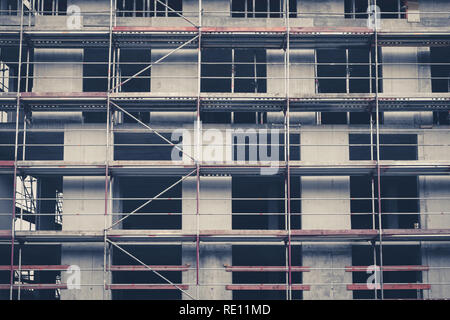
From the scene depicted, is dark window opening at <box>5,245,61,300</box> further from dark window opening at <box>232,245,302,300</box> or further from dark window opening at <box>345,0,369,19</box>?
dark window opening at <box>345,0,369,19</box>

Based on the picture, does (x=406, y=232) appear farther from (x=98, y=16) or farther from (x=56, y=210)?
(x=56, y=210)

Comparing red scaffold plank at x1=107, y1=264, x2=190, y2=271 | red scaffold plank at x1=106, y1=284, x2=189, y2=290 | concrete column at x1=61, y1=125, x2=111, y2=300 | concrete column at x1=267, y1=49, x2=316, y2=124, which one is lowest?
red scaffold plank at x1=106, y1=284, x2=189, y2=290

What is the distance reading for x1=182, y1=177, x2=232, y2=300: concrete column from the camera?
19.7 meters

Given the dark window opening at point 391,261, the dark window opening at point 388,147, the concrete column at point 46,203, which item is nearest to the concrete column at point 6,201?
the concrete column at point 46,203

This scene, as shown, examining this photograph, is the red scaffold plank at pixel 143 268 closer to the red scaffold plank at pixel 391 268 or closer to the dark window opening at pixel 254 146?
the dark window opening at pixel 254 146

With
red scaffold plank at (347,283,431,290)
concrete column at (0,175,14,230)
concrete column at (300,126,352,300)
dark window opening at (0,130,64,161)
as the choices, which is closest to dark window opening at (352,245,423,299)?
concrete column at (300,126,352,300)

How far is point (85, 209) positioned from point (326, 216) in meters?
7.51

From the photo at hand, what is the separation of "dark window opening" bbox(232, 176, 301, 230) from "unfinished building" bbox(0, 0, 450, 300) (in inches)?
2.7

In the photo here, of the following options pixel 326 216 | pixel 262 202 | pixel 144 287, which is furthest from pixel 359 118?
pixel 144 287

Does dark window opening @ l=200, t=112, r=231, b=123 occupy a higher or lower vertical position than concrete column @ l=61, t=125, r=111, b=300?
higher

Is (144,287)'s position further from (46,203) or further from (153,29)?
(153,29)

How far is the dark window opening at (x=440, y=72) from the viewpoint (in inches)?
850

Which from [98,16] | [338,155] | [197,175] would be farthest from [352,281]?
[98,16]

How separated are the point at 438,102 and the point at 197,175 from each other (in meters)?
7.82
